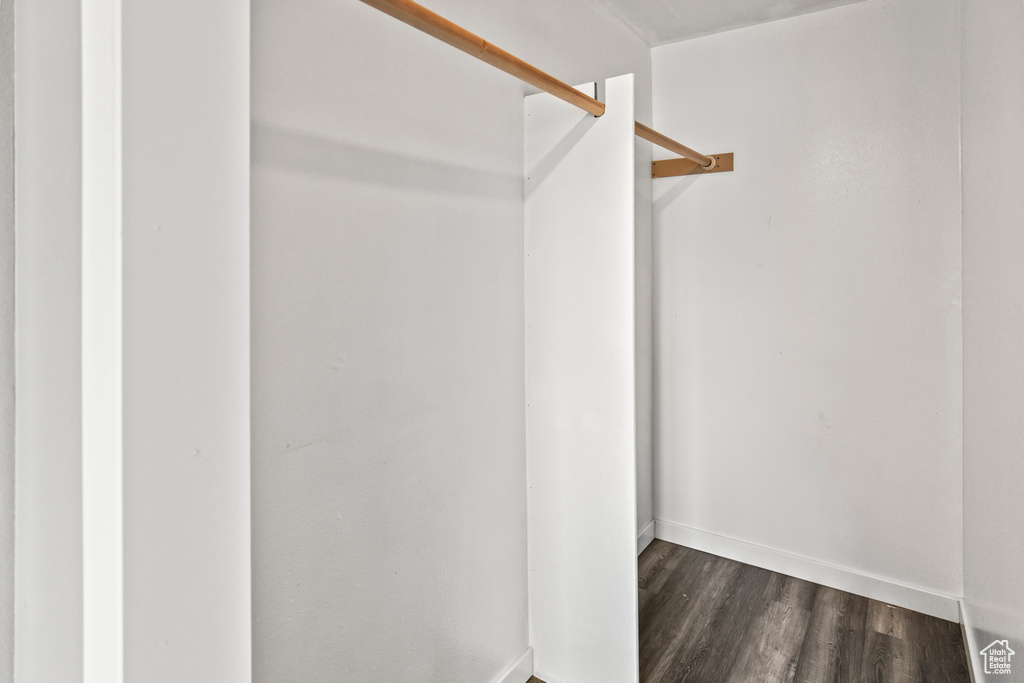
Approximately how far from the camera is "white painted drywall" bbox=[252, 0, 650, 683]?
1.00m

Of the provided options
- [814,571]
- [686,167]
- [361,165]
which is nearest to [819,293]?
[686,167]

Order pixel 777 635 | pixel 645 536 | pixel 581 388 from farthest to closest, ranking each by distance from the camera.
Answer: pixel 645 536
pixel 777 635
pixel 581 388

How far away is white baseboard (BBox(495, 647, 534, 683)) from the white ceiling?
7.44ft

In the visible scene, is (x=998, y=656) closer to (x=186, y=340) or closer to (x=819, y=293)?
(x=819, y=293)

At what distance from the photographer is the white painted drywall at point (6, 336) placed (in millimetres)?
661

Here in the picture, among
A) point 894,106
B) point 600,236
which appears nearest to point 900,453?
point 894,106

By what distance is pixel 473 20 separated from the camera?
1.43 meters

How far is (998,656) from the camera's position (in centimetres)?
138

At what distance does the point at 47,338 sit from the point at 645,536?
2397mm

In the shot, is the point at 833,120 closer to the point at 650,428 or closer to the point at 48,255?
the point at 650,428

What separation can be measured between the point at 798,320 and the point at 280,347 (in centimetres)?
203

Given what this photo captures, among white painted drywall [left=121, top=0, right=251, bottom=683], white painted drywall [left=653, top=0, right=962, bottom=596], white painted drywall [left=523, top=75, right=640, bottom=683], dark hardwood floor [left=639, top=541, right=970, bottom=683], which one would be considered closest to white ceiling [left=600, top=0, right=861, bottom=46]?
white painted drywall [left=653, top=0, right=962, bottom=596]

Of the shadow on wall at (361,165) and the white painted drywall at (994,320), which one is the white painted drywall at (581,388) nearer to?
the shadow on wall at (361,165)

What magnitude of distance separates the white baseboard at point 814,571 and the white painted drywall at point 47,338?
7.81 ft
